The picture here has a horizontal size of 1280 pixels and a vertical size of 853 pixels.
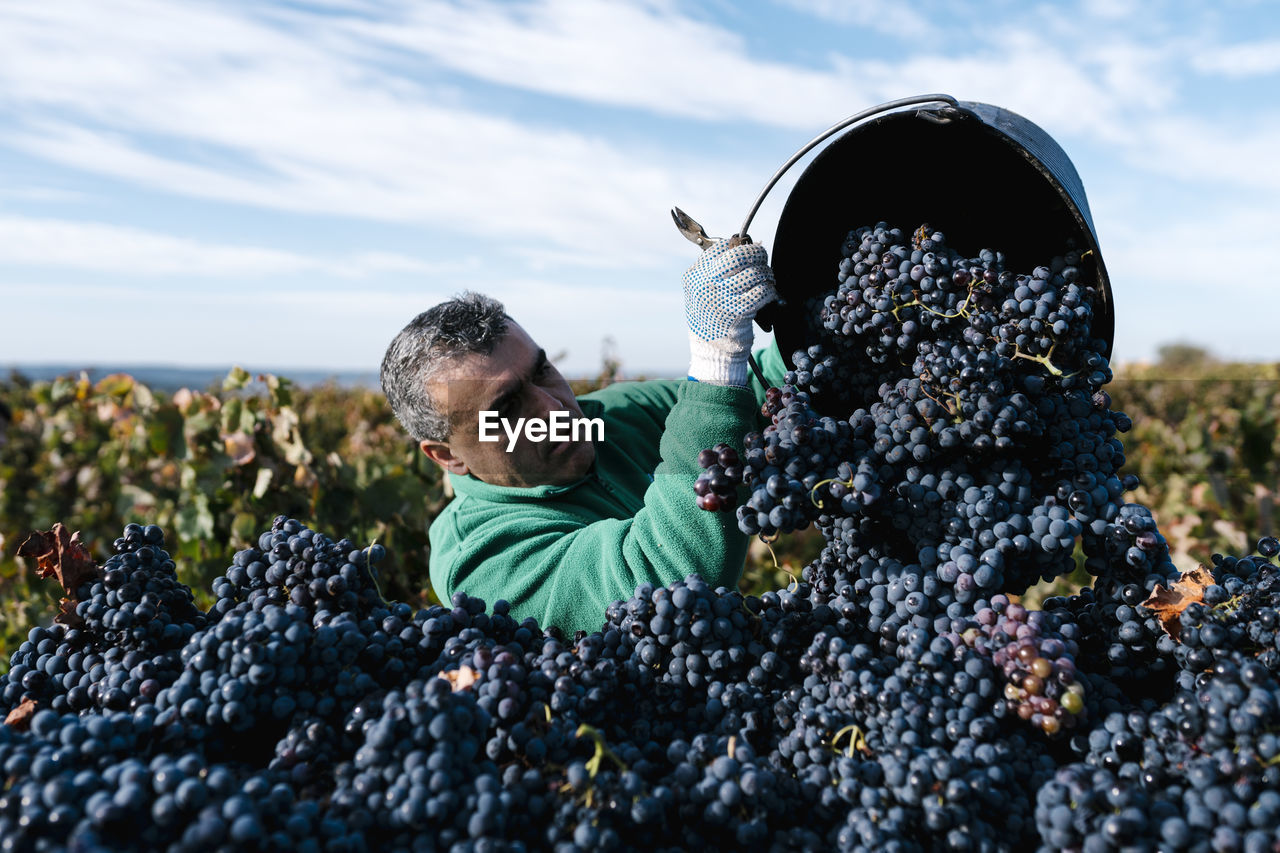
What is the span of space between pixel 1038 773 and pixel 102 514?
650cm

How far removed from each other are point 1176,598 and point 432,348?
200 centimetres

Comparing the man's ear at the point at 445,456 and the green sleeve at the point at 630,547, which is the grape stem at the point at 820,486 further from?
the man's ear at the point at 445,456

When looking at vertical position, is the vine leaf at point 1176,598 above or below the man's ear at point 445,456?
above

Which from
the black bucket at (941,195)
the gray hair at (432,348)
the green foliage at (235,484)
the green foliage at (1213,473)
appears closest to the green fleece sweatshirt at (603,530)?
the gray hair at (432,348)

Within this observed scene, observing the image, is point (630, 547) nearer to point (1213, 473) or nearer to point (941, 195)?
point (941, 195)

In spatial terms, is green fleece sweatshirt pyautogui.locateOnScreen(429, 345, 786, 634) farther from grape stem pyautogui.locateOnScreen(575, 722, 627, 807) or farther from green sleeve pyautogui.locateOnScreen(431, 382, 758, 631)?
grape stem pyautogui.locateOnScreen(575, 722, 627, 807)

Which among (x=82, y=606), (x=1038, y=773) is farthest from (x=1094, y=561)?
(x=82, y=606)

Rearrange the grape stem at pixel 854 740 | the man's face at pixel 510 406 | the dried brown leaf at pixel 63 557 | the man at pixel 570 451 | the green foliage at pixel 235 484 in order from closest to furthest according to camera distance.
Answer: the grape stem at pixel 854 740, the dried brown leaf at pixel 63 557, the man at pixel 570 451, the man's face at pixel 510 406, the green foliage at pixel 235 484

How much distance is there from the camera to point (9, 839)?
93 centimetres

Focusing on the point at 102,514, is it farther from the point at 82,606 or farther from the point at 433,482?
the point at 82,606

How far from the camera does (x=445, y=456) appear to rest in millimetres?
2857

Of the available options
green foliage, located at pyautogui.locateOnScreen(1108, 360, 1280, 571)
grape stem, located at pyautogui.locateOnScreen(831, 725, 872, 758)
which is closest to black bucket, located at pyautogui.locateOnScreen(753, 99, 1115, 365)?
grape stem, located at pyautogui.locateOnScreen(831, 725, 872, 758)

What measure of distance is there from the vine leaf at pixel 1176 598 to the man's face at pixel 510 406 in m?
1.67

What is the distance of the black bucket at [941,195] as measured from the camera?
1.51 m
